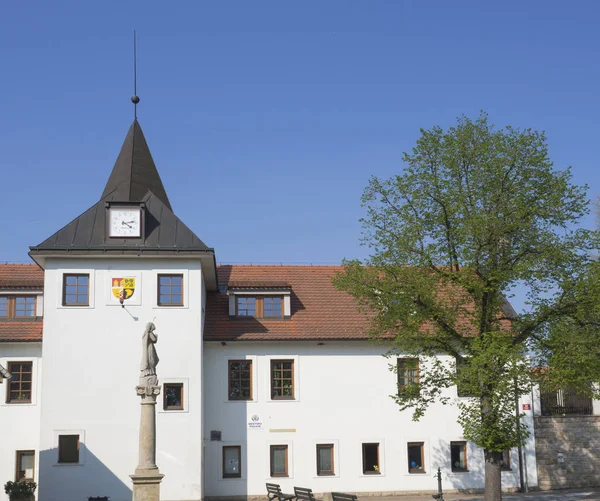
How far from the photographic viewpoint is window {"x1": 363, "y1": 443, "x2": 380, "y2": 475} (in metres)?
29.9

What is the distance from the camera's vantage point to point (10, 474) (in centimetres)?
2803

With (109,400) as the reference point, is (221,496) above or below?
below

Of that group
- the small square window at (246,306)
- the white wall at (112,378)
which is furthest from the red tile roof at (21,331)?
the small square window at (246,306)

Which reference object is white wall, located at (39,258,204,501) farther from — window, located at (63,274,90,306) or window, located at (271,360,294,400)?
window, located at (271,360,294,400)

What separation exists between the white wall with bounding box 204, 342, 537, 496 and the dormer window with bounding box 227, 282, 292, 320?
1.45 metres

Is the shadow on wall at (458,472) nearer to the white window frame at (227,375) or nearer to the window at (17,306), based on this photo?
the white window frame at (227,375)

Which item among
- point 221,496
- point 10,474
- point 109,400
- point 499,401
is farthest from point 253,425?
point 499,401

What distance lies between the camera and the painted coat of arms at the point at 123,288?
27.5 m

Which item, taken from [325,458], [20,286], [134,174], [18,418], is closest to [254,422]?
[325,458]

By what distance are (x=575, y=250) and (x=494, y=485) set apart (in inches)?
270

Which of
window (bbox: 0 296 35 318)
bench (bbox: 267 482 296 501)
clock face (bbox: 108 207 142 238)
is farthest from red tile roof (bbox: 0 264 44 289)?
bench (bbox: 267 482 296 501)

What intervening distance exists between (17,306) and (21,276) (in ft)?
6.58

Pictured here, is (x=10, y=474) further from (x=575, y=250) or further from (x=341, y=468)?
(x=575, y=250)

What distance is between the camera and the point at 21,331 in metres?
29.1
